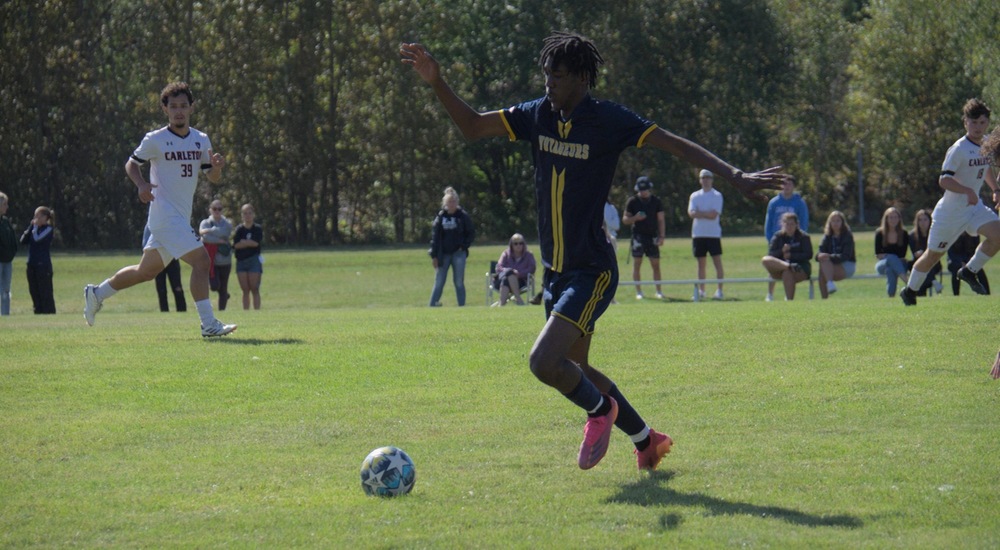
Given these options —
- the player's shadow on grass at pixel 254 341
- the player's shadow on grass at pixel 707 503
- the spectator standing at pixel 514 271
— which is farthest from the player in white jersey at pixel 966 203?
the spectator standing at pixel 514 271

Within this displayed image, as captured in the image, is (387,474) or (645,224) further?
(645,224)

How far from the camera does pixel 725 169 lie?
21.5ft

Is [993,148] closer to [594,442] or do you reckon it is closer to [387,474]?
[594,442]

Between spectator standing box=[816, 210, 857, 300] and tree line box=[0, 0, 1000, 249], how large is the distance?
19.8m

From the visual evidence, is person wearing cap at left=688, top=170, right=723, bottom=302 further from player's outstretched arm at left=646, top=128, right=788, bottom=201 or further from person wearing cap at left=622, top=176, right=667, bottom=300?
player's outstretched arm at left=646, top=128, right=788, bottom=201

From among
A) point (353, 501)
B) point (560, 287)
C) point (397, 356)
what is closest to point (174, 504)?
point (353, 501)

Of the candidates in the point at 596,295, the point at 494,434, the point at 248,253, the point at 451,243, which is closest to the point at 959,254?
the point at 451,243

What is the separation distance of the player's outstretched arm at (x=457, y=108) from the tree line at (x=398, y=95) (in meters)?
35.7

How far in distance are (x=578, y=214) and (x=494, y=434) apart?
1836mm

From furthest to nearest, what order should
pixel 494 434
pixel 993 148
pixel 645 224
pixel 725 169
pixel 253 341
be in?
pixel 645 224
pixel 253 341
pixel 494 434
pixel 993 148
pixel 725 169

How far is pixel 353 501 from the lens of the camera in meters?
6.38

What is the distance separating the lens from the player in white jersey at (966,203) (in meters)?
14.1

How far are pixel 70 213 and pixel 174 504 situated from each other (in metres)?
40.8

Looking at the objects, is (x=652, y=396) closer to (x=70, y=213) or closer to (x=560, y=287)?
(x=560, y=287)
